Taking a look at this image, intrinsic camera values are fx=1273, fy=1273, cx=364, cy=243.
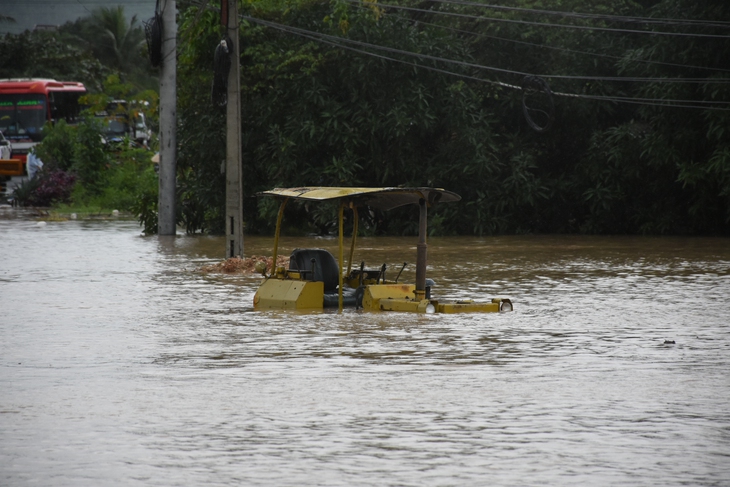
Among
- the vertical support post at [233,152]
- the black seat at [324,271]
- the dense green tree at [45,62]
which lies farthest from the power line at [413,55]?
the dense green tree at [45,62]

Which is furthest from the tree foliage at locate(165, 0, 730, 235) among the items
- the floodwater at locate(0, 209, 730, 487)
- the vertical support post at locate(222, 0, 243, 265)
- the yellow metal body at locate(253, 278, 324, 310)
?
the yellow metal body at locate(253, 278, 324, 310)

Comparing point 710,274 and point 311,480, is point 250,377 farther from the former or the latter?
point 710,274

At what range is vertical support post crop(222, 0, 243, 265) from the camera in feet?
79.6

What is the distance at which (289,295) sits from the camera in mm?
15688

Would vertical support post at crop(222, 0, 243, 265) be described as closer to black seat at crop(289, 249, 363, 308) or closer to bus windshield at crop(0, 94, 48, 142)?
black seat at crop(289, 249, 363, 308)

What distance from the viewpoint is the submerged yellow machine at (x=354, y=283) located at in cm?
1520

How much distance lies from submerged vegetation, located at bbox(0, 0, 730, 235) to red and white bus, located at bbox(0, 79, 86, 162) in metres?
25.8

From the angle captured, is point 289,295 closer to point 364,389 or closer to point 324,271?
point 324,271

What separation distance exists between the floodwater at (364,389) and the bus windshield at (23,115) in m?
43.3

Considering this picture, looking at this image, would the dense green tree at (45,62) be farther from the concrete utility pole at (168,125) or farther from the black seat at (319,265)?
the black seat at (319,265)

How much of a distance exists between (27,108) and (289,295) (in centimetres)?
4843

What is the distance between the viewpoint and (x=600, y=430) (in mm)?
8383

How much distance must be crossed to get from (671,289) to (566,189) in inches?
695

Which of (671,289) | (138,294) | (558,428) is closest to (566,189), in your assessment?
(671,289)
